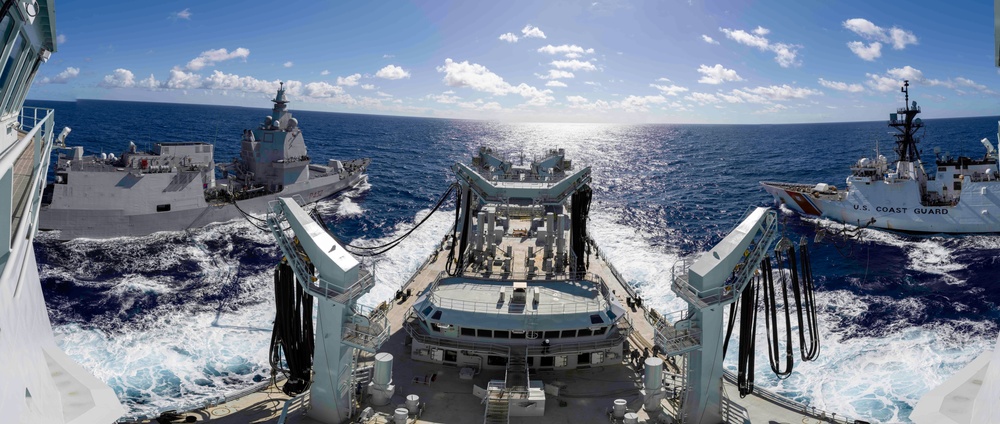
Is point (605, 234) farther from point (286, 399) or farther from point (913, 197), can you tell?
point (286, 399)

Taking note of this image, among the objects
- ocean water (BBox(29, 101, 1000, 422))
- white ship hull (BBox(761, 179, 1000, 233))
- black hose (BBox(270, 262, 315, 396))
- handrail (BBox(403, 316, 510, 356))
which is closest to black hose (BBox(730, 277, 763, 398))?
ocean water (BBox(29, 101, 1000, 422))

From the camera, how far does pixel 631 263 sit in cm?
5112

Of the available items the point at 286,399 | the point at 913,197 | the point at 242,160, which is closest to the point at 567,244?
the point at 286,399

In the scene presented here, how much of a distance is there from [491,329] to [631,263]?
29.3m

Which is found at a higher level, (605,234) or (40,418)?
(40,418)

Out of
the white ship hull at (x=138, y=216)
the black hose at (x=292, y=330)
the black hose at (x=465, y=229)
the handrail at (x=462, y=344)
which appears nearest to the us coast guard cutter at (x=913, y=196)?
the black hose at (x=465, y=229)

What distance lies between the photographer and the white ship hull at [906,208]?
61219mm

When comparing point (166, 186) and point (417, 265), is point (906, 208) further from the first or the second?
point (166, 186)

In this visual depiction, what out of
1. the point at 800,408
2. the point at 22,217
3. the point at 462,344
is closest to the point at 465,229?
the point at 462,344

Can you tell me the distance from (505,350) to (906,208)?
6043cm

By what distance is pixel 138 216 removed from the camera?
55781 mm

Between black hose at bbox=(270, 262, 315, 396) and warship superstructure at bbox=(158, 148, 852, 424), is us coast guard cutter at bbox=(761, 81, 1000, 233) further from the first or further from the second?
black hose at bbox=(270, 262, 315, 396)

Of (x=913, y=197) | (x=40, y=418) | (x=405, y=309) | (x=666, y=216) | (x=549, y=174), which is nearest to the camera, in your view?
A: (x=40, y=418)

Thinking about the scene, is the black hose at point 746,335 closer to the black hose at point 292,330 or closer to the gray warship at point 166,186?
the black hose at point 292,330
